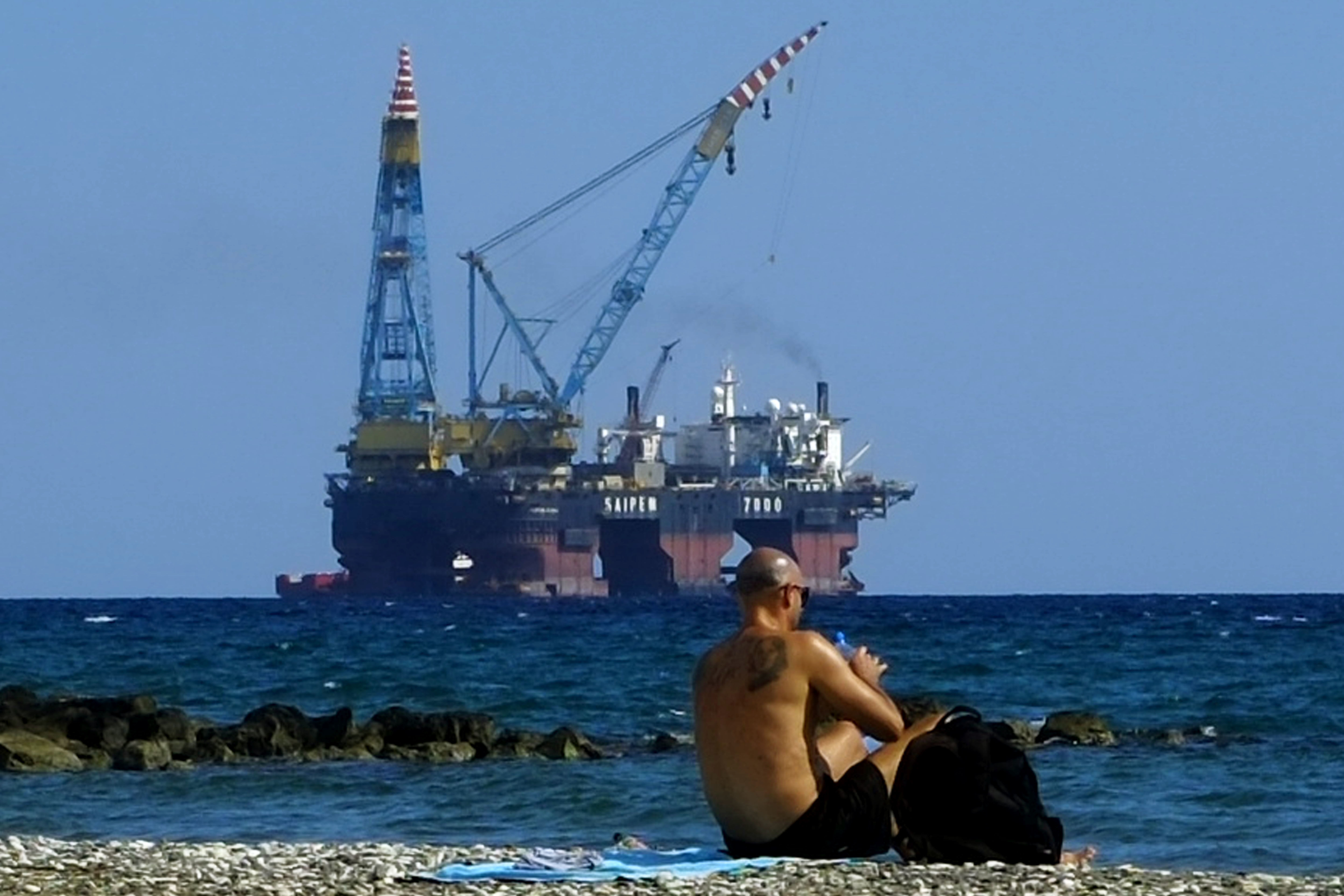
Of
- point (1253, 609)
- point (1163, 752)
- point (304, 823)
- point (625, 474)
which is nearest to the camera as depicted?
point (304, 823)

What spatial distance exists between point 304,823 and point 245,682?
1897cm

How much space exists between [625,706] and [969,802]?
19.3 m

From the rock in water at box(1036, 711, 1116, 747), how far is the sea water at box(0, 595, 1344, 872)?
0.25m

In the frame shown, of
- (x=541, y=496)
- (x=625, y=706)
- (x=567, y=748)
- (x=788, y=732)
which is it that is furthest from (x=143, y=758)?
(x=541, y=496)

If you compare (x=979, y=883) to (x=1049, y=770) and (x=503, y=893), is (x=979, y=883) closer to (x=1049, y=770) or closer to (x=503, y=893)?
(x=503, y=893)

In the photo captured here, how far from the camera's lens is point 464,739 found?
20.9m

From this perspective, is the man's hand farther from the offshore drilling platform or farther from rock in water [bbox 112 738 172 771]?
the offshore drilling platform

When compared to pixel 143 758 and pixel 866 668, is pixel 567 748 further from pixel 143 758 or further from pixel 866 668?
pixel 866 668

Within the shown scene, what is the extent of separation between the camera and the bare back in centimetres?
866

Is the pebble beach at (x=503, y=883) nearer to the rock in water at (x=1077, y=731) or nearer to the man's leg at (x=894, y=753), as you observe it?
the man's leg at (x=894, y=753)

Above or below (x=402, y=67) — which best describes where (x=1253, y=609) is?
below

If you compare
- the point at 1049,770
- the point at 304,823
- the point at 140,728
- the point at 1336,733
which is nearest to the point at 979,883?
the point at 304,823

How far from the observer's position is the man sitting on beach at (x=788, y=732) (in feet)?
28.3

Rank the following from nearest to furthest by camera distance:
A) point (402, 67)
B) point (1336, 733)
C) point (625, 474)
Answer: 1. point (1336, 733)
2. point (402, 67)
3. point (625, 474)
